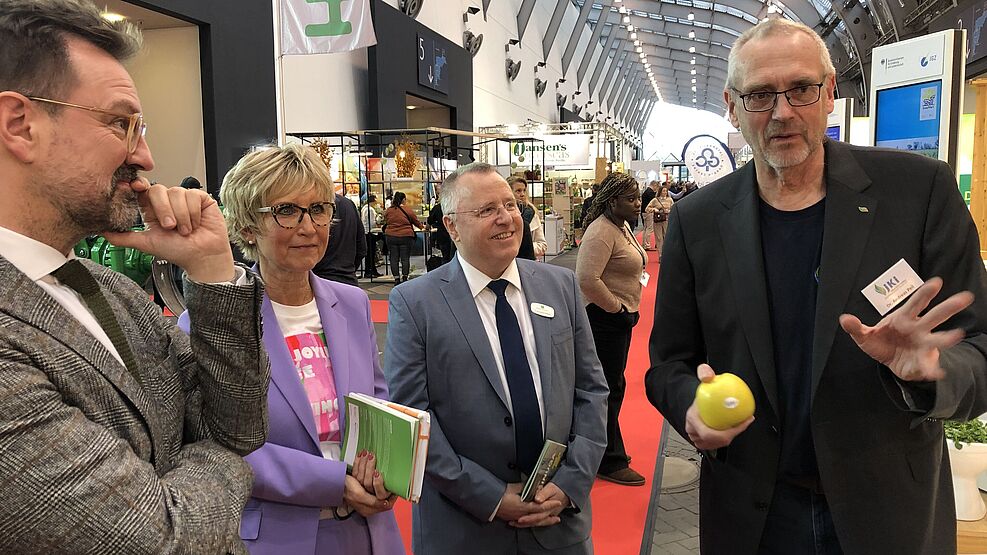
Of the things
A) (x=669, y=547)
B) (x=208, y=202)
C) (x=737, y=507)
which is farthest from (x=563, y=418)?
(x=669, y=547)

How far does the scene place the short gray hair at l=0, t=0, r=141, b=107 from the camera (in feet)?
3.09

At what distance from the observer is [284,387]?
1.69 meters

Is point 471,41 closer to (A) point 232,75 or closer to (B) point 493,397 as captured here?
(A) point 232,75

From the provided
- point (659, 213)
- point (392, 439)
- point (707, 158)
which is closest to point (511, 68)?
point (659, 213)

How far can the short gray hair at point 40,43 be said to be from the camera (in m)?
0.94

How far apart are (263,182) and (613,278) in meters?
2.46

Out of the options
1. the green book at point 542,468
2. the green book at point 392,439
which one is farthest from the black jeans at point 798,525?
the green book at point 392,439

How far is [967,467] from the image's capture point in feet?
8.13

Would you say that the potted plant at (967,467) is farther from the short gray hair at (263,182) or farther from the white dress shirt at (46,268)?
the white dress shirt at (46,268)

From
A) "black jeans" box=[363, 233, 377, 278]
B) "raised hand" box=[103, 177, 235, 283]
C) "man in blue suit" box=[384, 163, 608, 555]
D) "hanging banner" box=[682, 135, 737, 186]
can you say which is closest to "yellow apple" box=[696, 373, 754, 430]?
"man in blue suit" box=[384, 163, 608, 555]

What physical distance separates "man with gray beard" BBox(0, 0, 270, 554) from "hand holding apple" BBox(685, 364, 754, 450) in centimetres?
88

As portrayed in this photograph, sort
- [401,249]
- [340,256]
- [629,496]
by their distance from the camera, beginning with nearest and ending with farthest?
1. [629,496]
2. [340,256]
3. [401,249]

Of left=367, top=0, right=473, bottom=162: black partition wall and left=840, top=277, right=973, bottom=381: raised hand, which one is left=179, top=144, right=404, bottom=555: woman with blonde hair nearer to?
left=840, top=277, right=973, bottom=381: raised hand

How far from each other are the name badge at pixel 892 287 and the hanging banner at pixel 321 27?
775 centimetres
